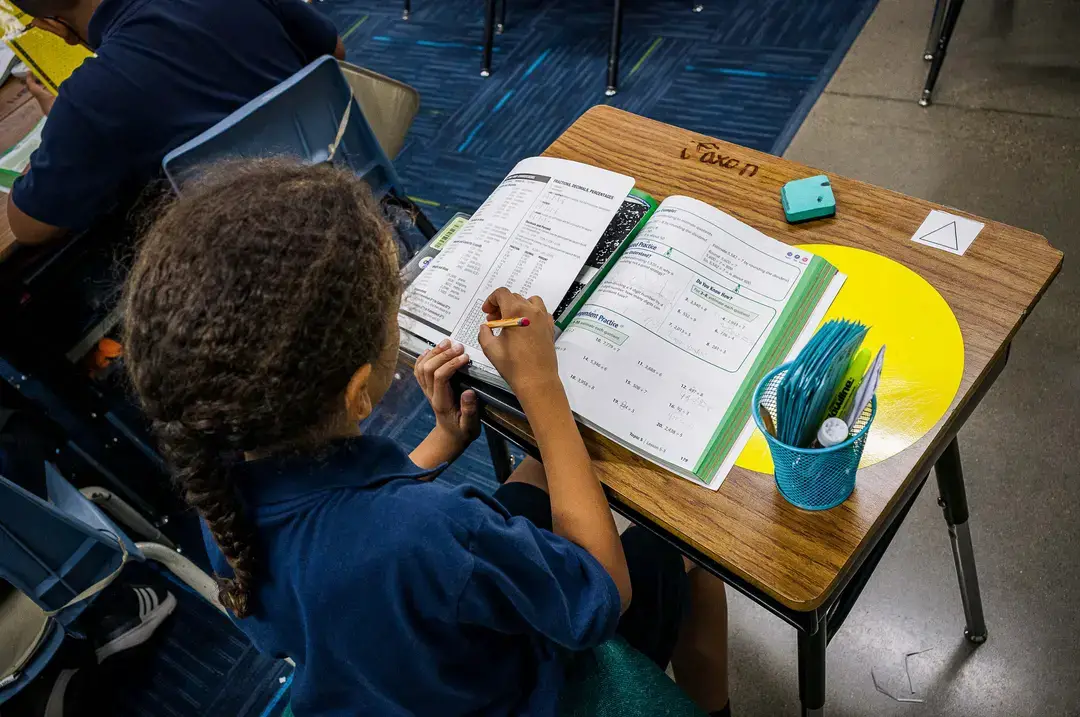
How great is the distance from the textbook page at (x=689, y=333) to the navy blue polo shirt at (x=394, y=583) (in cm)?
15

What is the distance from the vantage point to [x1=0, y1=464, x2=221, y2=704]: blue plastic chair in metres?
1.16

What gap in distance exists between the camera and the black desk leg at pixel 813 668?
0.85 m

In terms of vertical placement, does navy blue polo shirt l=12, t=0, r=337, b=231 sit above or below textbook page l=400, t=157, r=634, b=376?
above

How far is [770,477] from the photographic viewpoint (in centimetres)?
78

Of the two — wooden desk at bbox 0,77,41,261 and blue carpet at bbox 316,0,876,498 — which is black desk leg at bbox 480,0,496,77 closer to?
blue carpet at bbox 316,0,876,498

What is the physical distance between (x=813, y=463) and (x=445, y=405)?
0.45 m

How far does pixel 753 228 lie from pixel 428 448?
0.49 meters

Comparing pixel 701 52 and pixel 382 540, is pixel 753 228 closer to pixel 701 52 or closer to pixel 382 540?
pixel 382 540

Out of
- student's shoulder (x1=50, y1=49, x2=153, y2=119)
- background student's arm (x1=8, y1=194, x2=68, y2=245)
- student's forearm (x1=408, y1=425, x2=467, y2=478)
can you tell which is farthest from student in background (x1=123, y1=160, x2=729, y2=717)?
background student's arm (x1=8, y1=194, x2=68, y2=245)

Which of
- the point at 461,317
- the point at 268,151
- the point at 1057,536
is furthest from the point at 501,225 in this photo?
the point at 1057,536

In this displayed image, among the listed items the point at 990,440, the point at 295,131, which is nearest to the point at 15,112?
the point at 295,131

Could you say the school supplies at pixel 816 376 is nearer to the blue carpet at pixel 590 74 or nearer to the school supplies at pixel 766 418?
the school supplies at pixel 766 418

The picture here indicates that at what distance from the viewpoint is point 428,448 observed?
1016 mm

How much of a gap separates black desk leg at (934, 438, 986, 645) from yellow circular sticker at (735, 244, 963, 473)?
25 cm
